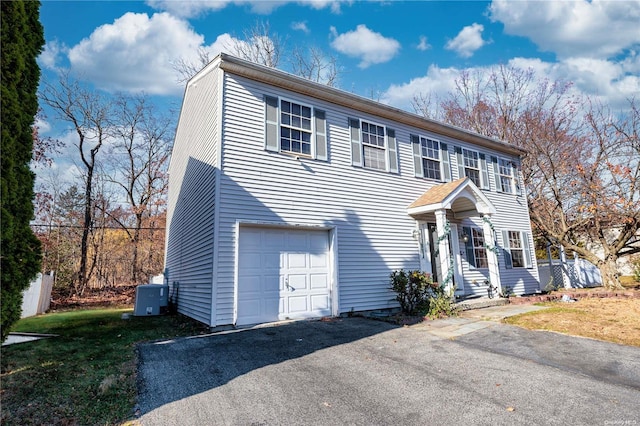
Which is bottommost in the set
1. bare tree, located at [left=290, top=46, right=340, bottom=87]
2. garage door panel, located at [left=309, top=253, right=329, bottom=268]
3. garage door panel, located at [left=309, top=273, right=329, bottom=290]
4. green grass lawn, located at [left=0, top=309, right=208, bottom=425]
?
green grass lawn, located at [left=0, top=309, right=208, bottom=425]

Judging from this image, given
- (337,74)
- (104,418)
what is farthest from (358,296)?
(337,74)

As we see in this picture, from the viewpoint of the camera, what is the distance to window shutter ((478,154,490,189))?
11.9 meters

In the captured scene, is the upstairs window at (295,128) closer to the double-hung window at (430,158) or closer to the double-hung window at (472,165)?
the double-hung window at (430,158)

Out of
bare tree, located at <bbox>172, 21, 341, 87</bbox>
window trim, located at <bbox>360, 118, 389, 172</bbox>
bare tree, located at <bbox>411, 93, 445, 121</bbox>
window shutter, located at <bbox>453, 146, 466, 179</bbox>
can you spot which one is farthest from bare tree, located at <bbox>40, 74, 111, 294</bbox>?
bare tree, located at <bbox>411, 93, 445, 121</bbox>

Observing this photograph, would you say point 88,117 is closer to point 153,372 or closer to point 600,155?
point 153,372

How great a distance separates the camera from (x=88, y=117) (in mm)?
18547

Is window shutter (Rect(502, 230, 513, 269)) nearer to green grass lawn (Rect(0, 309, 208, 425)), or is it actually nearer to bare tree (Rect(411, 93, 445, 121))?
green grass lawn (Rect(0, 309, 208, 425))

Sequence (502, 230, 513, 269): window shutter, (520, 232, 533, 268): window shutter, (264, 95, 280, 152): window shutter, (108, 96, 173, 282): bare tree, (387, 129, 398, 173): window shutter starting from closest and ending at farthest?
1. (264, 95, 280, 152): window shutter
2. (387, 129, 398, 173): window shutter
3. (502, 230, 513, 269): window shutter
4. (520, 232, 533, 268): window shutter
5. (108, 96, 173, 282): bare tree

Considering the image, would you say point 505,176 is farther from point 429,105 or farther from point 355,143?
point 429,105

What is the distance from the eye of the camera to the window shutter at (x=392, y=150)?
9.53m

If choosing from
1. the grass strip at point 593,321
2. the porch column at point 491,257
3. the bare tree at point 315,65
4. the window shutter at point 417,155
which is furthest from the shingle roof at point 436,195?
the bare tree at point 315,65

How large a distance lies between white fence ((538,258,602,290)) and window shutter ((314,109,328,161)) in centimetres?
1297

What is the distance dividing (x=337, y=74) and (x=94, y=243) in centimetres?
1697

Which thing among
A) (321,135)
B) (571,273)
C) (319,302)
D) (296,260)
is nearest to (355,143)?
(321,135)
